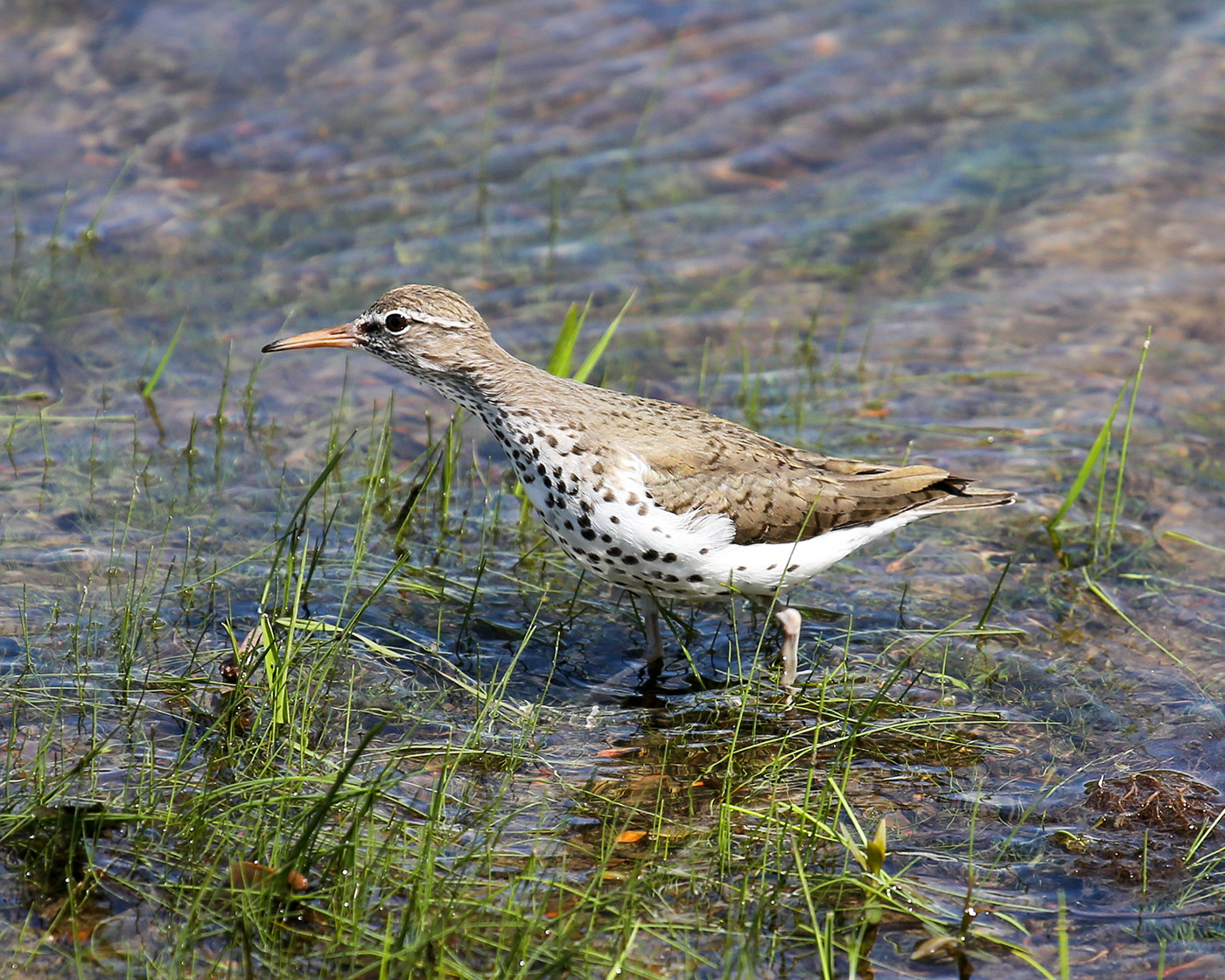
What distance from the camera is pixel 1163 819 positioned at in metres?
5.60

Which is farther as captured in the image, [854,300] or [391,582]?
[854,300]

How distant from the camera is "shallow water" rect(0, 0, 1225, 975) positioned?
22.9 ft

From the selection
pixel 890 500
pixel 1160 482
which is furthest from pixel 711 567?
pixel 1160 482

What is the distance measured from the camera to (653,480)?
6496 mm

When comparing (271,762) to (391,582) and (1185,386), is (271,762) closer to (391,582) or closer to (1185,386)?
(391,582)

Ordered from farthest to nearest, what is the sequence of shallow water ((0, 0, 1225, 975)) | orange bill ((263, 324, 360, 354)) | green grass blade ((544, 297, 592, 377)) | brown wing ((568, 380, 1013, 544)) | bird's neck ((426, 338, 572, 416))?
green grass blade ((544, 297, 592, 377)) < orange bill ((263, 324, 360, 354)) < shallow water ((0, 0, 1225, 975)) < bird's neck ((426, 338, 572, 416)) < brown wing ((568, 380, 1013, 544))

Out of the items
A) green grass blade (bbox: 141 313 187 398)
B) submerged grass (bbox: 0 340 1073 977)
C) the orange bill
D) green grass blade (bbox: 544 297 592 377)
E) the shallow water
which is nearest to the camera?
submerged grass (bbox: 0 340 1073 977)

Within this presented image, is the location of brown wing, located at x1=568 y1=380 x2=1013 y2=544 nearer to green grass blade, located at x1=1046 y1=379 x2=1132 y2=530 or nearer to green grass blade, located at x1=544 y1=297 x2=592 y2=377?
green grass blade, located at x1=1046 y1=379 x2=1132 y2=530

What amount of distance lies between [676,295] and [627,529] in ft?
17.9

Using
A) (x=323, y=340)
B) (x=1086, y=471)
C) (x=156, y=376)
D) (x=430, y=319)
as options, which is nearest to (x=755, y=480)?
(x=430, y=319)

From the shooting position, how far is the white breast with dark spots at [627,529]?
636 centimetres

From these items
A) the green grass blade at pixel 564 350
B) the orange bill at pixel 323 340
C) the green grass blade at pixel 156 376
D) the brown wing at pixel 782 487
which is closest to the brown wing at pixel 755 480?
the brown wing at pixel 782 487

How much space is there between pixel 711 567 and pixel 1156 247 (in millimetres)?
7513

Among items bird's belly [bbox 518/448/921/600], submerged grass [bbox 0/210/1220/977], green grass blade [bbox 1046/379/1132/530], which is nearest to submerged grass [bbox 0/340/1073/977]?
submerged grass [bbox 0/210/1220/977]
